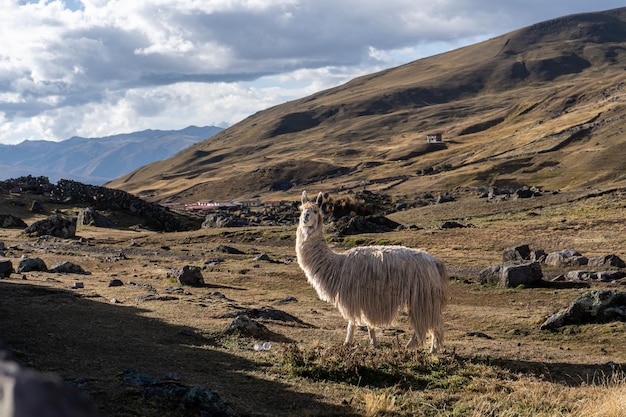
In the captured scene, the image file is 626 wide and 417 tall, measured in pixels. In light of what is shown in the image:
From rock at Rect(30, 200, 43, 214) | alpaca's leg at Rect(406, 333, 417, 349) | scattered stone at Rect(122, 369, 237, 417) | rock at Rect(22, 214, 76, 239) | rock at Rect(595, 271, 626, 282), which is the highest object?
rock at Rect(30, 200, 43, 214)

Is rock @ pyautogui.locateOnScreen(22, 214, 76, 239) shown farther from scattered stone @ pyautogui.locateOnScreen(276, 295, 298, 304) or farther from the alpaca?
the alpaca

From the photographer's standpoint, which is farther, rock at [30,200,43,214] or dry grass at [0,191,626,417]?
rock at [30,200,43,214]

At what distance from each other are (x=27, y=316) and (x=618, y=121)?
410 feet

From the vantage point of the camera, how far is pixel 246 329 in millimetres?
14492

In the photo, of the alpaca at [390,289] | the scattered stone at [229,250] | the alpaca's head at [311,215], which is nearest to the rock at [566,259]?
the alpaca at [390,289]

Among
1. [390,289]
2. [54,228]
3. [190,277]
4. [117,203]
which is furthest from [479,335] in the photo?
[117,203]

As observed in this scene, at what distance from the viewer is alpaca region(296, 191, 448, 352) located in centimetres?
1399

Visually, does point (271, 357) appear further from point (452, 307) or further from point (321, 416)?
point (452, 307)

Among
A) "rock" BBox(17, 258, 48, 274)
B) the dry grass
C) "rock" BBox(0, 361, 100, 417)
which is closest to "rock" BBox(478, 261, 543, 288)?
the dry grass

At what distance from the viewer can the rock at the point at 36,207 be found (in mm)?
65375

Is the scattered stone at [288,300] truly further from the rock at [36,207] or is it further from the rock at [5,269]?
the rock at [36,207]

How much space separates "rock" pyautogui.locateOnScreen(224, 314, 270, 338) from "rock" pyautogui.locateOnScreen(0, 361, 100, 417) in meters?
11.7

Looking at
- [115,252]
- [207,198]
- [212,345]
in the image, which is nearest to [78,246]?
[115,252]

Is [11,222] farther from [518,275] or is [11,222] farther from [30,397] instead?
[30,397]
